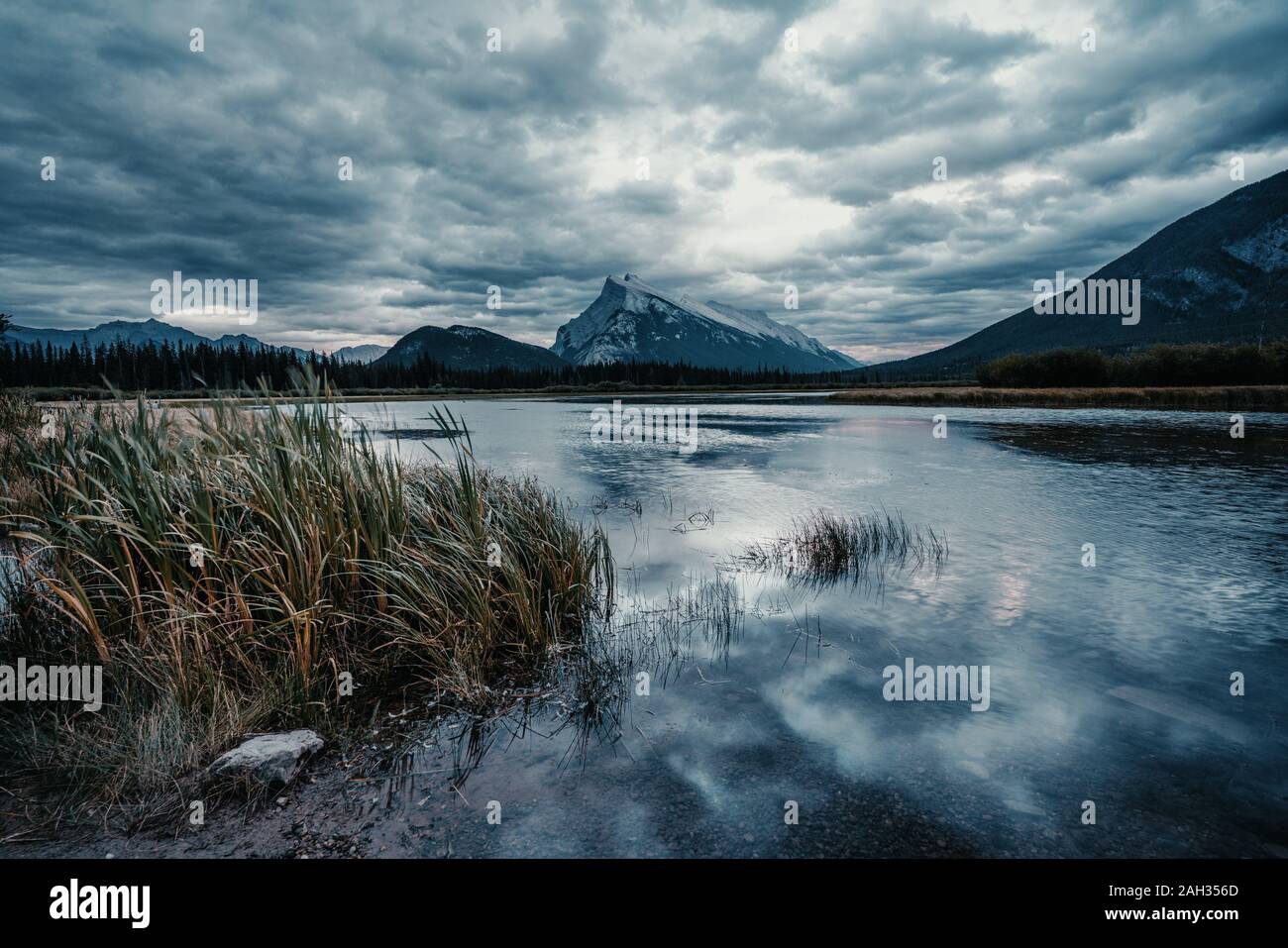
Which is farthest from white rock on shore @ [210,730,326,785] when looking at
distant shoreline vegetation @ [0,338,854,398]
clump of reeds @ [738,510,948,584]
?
distant shoreline vegetation @ [0,338,854,398]

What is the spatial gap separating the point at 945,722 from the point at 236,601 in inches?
312

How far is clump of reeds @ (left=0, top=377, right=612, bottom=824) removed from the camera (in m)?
5.29

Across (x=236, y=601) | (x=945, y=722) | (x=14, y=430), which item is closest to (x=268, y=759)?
(x=236, y=601)

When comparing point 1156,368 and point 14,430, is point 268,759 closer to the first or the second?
point 14,430

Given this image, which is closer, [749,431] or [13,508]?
[13,508]

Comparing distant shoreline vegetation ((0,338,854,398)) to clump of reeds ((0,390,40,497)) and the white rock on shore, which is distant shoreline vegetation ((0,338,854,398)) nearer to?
clump of reeds ((0,390,40,497))

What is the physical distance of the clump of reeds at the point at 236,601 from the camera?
208 inches

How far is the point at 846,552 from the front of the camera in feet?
43.3

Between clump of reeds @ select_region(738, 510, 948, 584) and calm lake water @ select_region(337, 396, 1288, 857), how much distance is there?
540mm

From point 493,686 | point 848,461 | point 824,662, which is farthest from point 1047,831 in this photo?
point 848,461

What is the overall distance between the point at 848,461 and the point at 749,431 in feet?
61.3
